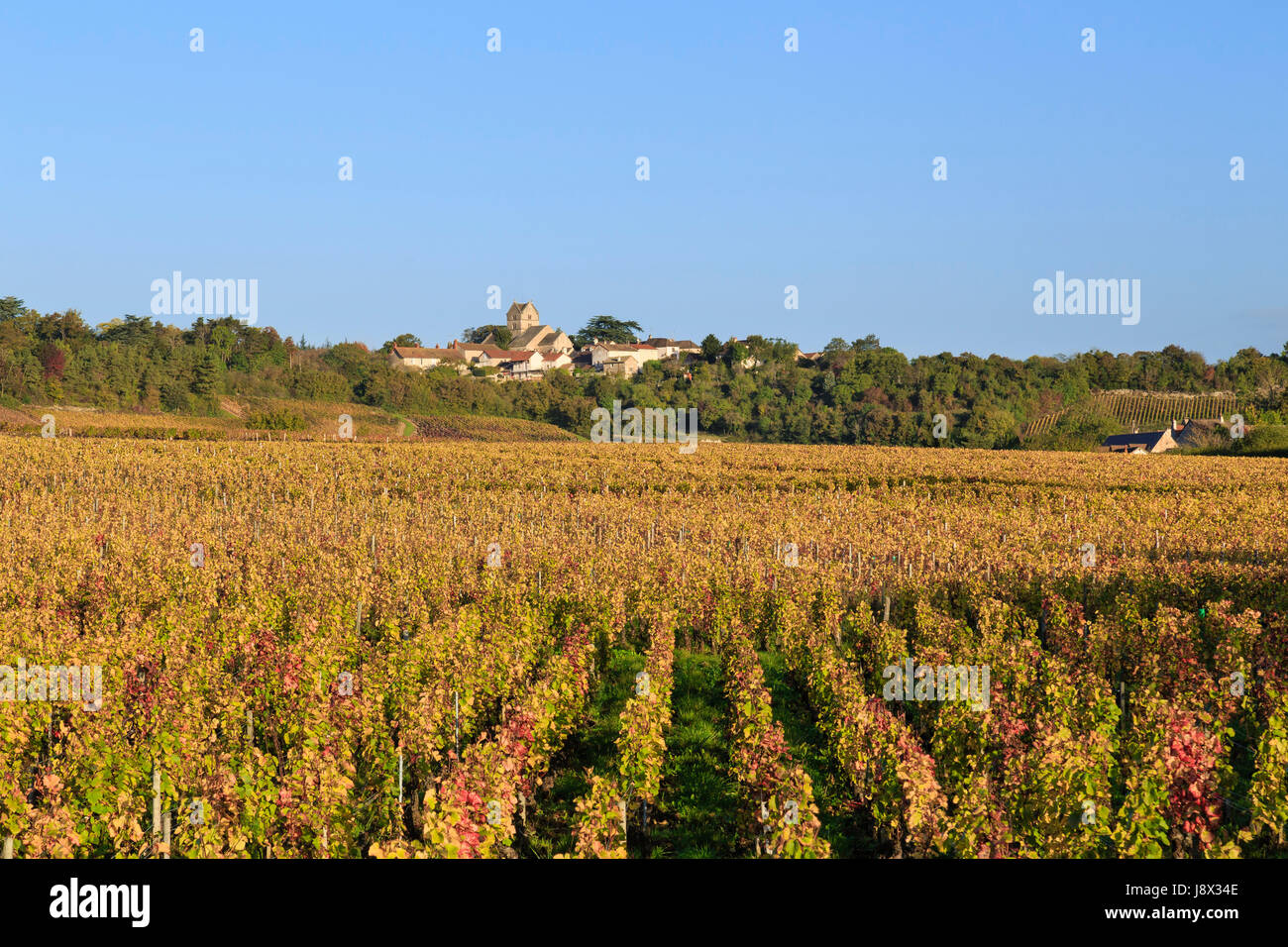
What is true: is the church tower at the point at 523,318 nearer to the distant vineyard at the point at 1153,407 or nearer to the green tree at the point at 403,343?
the green tree at the point at 403,343

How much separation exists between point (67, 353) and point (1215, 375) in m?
111

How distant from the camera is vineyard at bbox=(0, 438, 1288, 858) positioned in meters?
8.21

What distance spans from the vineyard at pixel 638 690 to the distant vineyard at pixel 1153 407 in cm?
7410

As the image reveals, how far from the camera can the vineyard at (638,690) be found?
821 cm

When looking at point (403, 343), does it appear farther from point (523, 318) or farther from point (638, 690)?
point (638, 690)

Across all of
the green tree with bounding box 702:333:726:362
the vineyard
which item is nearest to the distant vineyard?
the green tree with bounding box 702:333:726:362

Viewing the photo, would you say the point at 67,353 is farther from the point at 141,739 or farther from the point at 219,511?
the point at 141,739

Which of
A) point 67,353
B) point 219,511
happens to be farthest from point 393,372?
point 219,511

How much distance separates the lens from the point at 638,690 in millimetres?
11266

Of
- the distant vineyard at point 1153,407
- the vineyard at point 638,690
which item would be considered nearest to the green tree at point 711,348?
the distant vineyard at point 1153,407

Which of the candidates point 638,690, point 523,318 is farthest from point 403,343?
point 638,690

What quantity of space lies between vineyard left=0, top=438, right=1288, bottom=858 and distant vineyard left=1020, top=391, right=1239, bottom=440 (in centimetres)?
7410

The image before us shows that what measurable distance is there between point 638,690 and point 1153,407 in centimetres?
10068

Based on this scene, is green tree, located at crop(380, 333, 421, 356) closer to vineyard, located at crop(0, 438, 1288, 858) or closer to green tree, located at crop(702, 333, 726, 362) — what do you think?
green tree, located at crop(702, 333, 726, 362)
